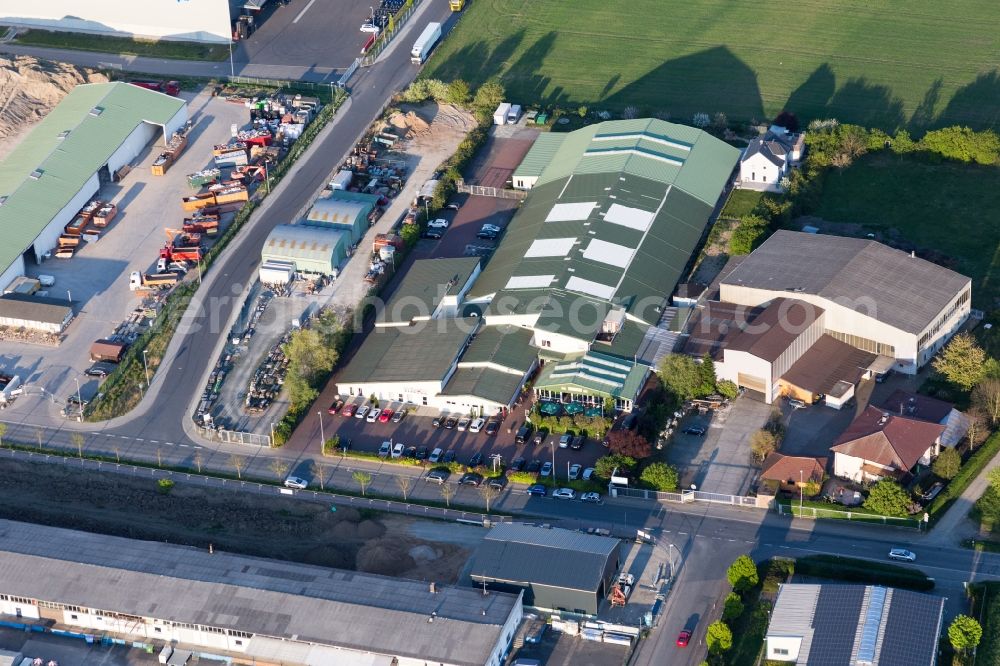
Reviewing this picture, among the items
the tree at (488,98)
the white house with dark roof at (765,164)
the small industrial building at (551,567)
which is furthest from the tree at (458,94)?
the small industrial building at (551,567)

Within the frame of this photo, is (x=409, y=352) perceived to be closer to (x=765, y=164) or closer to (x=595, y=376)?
(x=595, y=376)

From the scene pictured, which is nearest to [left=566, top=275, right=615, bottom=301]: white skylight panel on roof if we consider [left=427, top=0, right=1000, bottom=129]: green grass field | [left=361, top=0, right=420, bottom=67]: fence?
[left=427, top=0, right=1000, bottom=129]: green grass field

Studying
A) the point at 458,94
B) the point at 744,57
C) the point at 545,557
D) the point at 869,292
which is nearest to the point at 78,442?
the point at 545,557

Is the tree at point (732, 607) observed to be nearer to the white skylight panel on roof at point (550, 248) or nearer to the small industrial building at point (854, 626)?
the small industrial building at point (854, 626)

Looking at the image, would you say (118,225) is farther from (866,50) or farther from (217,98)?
(866,50)

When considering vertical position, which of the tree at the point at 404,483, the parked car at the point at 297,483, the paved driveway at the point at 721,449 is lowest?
the parked car at the point at 297,483

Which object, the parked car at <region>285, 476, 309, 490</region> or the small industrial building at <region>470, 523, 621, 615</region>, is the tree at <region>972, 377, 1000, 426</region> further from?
the parked car at <region>285, 476, 309, 490</region>
